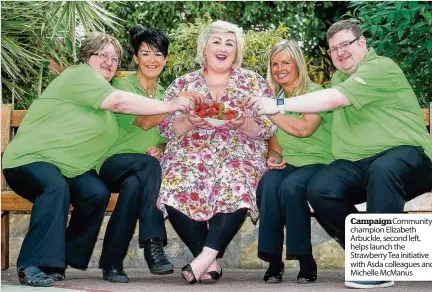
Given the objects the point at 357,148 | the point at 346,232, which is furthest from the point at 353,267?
the point at 357,148

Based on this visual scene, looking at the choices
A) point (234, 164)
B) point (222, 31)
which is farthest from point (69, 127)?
point (222, 31)

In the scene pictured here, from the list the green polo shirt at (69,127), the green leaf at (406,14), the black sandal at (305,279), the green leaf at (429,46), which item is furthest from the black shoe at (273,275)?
the green leaf at (406,14)

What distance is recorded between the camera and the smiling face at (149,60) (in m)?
5.26

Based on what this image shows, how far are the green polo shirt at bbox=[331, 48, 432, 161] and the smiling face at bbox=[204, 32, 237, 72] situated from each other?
2.16 ft

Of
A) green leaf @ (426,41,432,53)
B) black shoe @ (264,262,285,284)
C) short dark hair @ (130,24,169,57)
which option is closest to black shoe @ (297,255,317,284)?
black shoe @ (264,262,285,284)

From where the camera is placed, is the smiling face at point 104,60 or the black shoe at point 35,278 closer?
the black shoe at point 35,278

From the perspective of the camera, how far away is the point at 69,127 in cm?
493

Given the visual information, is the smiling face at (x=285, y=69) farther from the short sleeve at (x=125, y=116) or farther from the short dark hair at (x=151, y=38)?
the short sleeve at (x=125, y=116)

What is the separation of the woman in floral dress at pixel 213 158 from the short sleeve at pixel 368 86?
518mm

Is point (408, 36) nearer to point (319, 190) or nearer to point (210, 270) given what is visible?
point (319, 190)

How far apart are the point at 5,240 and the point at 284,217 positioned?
1.77 meters

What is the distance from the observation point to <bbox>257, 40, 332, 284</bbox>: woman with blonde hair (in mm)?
4809

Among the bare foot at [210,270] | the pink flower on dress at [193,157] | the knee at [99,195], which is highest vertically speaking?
the pink flower on dress at [193,157]

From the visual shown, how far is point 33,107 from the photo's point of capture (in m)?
5.02
